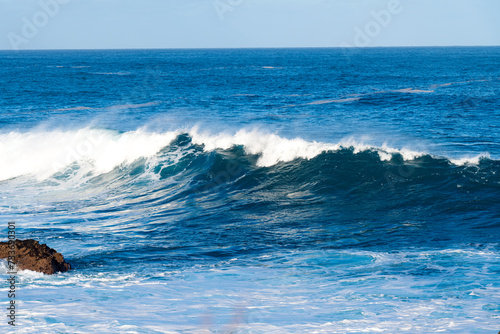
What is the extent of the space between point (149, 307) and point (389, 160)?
32.8 feet

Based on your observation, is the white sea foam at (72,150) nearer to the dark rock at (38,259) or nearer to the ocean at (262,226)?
the ocean at (262,226)

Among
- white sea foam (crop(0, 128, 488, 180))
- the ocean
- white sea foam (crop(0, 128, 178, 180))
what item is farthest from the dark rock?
white sea foam (crop(0, 128, 178, 180))

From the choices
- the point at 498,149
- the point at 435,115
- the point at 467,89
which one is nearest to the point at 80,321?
the point at 498,149

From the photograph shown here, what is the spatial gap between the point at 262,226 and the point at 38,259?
180 inches

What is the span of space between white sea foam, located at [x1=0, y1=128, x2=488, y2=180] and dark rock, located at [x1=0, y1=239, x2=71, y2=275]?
898cm

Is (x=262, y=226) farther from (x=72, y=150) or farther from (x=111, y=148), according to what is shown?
(x=72, y=150)

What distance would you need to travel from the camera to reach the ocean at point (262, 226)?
6.54 metres

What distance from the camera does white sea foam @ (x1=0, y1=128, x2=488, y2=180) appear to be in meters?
16.5

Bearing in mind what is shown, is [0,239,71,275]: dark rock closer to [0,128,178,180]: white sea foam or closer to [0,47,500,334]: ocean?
[0,47,500,334]: ocean

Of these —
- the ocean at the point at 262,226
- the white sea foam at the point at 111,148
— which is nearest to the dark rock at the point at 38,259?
the ocean at the point at 262,226

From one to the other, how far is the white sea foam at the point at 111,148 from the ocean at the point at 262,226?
3.3 inches

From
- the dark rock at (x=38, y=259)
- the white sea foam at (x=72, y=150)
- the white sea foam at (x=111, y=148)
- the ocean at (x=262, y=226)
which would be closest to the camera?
the ocean at (x=262, y=226)

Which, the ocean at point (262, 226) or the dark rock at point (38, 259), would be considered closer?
the ocean at point (262, 226)

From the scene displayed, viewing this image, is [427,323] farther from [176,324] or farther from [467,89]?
[467,89]
